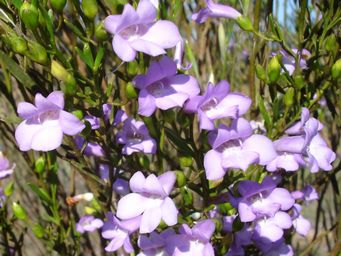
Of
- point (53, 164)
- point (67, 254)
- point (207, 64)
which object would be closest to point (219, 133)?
point (53, 164)

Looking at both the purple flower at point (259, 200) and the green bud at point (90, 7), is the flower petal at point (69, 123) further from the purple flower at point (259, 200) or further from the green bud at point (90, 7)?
the purple flower at point (259, 200)

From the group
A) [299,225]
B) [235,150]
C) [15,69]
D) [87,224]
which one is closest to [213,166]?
[235,150]

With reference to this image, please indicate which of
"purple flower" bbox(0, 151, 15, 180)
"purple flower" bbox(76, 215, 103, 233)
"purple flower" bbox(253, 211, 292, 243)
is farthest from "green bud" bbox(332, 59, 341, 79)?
"purple flower" bbox(0, 151, 15, 180)

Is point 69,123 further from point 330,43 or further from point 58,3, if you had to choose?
point 330,43

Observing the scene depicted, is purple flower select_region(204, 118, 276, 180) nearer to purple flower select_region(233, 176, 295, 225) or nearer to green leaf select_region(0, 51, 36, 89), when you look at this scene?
purple flower select_region(233, 176, 295, 225)

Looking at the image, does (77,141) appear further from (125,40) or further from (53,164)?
(125,40)

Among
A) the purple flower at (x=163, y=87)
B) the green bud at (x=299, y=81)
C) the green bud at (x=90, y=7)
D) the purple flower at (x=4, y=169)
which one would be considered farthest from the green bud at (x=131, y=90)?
the purple flower at (x=4, y=169)
